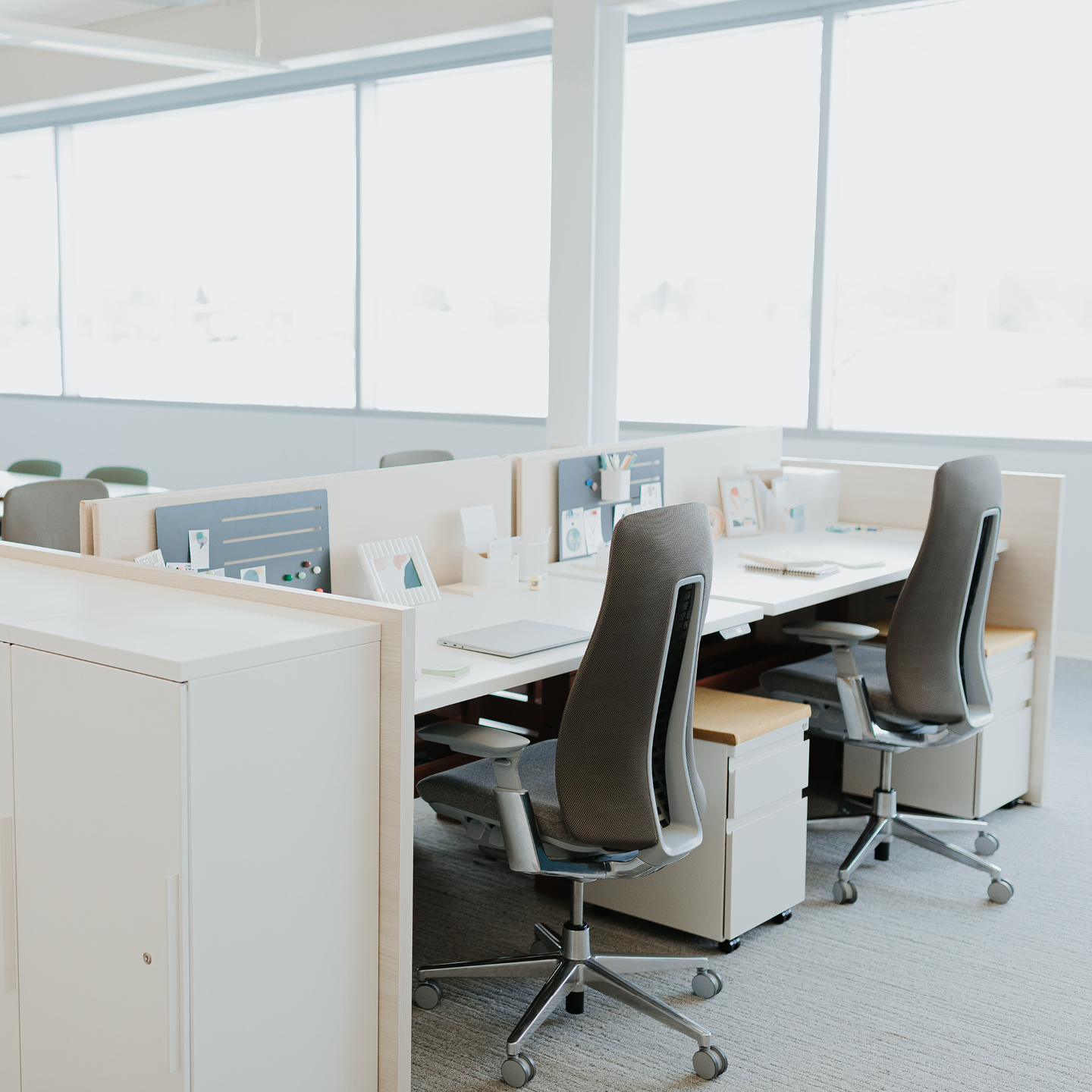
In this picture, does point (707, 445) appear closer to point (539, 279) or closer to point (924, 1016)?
point (924, 1016)

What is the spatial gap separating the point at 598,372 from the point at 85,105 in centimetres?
473

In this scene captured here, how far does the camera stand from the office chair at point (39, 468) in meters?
5.89

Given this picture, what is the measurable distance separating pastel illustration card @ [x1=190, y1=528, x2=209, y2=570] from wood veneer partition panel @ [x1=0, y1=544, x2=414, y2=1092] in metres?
0.67

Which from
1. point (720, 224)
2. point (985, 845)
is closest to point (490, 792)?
point (985, 845)

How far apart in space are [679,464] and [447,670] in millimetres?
1884

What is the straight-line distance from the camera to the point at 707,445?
413 centimetres

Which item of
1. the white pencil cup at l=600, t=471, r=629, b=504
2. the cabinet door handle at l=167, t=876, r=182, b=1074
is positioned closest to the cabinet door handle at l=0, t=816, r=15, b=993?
the cabinet door handle at l=167, t=876, r=182, b=1074

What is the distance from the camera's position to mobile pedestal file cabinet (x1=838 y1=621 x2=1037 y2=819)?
351 centimetres

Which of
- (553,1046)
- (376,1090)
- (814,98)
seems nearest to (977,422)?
(814,98)

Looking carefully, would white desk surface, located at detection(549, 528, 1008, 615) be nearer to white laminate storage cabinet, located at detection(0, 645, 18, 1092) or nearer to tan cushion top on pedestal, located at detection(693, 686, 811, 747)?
tan cushion top on pedestal, located at detection(693, 686, 811, 747)

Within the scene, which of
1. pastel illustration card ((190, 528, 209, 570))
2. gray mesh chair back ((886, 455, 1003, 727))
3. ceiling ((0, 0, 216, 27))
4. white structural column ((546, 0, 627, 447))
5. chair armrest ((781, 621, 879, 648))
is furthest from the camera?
ceiling ((0, 0, 216, 27))

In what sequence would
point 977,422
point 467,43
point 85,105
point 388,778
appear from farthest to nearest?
point 85,105 < point 467,43 < point 977,422 < point 388,778

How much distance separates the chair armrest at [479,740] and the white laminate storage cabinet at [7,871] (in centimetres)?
69

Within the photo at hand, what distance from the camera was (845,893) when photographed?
3.04m
